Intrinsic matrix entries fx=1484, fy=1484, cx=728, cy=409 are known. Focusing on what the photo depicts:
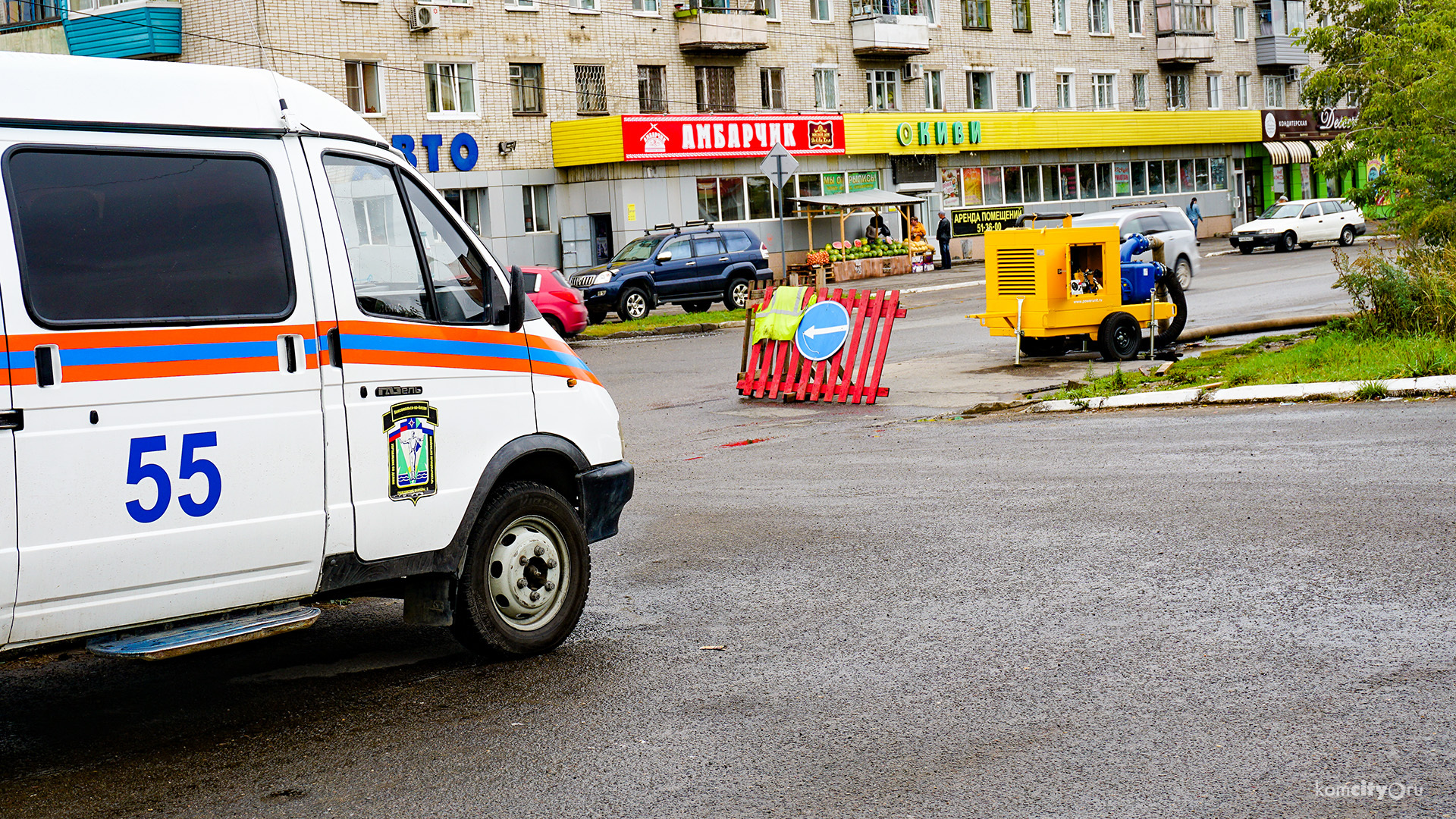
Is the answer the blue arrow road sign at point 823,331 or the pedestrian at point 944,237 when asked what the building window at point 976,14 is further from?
the blue arrow road sign at point 823,331

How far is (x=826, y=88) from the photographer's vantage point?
52.4m

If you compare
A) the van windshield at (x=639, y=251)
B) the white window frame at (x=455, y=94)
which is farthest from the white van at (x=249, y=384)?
the white window frame at (x=455, y=94)

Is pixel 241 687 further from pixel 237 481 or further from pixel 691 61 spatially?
pixel 691 61

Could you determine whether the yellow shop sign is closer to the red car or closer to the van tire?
the red car

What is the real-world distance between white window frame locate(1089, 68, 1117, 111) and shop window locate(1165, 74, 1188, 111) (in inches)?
161

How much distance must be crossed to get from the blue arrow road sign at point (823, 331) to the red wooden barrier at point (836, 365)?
4.3 inches

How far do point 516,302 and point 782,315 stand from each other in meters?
10.9

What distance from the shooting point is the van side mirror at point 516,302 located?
21.2 ft

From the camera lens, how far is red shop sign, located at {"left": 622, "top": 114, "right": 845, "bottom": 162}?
44000 mm

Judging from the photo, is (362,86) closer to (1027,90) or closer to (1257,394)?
(1027,90)

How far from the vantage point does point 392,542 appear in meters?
6.00

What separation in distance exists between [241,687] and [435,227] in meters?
2.14

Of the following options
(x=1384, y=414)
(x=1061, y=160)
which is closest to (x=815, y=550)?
(x=1384, y=414)

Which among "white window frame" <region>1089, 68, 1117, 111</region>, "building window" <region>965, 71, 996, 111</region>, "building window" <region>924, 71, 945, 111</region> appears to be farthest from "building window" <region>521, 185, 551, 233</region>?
"white window frame" <region>1089, 68, 1117, 111</region>
